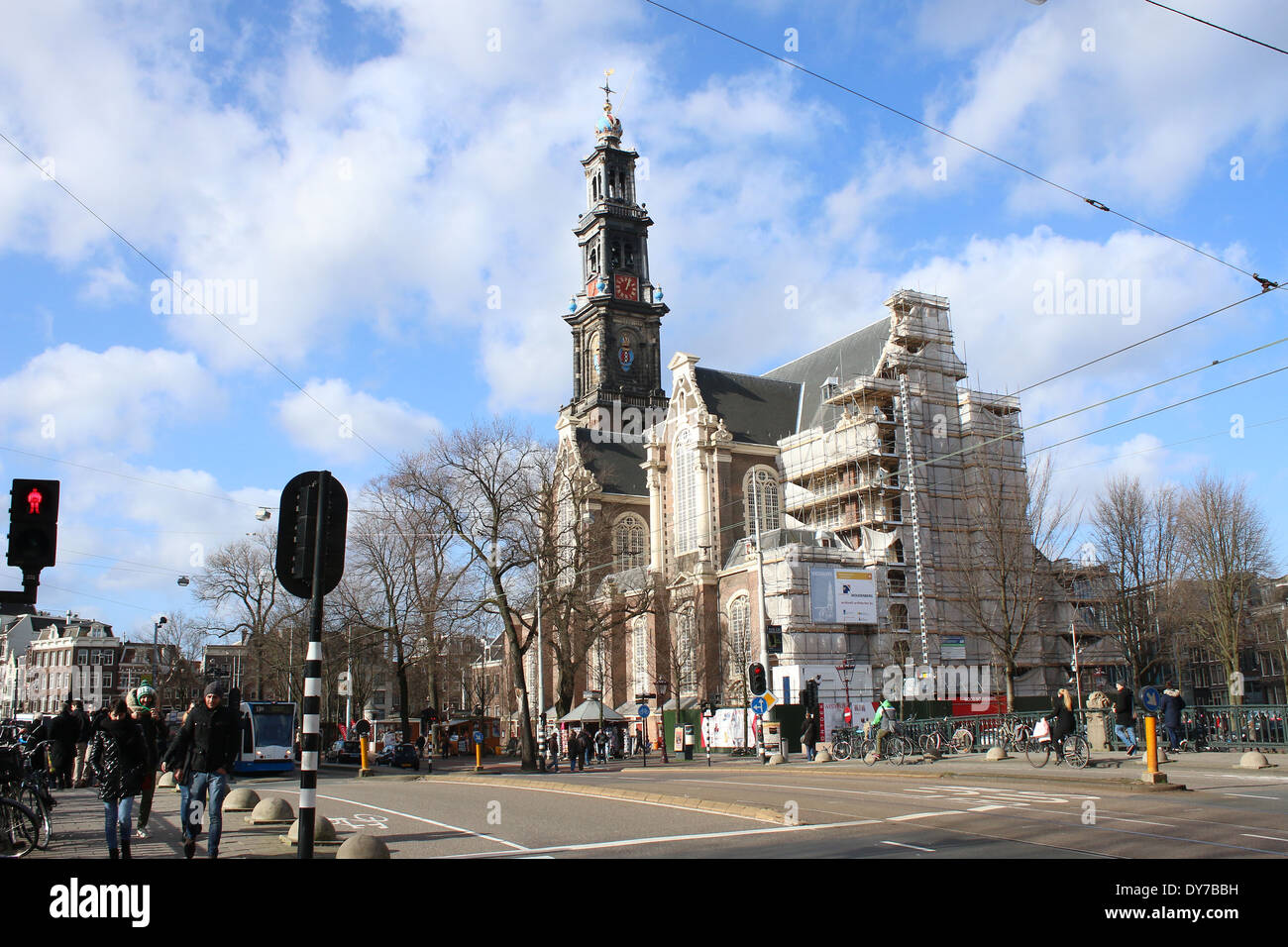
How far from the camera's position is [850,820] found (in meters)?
13.3

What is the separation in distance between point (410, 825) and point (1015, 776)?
1228 cm

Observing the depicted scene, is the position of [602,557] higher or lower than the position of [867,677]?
higher

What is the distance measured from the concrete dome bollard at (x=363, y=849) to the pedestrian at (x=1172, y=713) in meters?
20.6

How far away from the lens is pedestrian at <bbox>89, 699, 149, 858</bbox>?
10188 millimetres

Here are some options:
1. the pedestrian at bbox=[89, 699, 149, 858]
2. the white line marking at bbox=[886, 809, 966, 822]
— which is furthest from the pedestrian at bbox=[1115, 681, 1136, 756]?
the pedestrian at bbox=[89, 699, 149, 858]

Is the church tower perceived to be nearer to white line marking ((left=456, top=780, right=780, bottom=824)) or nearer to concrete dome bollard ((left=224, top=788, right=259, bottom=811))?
white line marking ((left=456, top=780, right=780, bottom=824))

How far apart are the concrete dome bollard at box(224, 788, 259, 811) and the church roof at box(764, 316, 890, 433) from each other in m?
51.0

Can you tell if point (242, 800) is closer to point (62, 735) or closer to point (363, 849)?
point (62, 735)

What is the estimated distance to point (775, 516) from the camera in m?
66.0

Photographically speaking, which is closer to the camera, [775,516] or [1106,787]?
[1106,787]

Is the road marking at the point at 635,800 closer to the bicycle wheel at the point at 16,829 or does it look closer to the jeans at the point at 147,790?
the jeans at the point at 147,790

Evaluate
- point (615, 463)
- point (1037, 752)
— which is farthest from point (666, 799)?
point (615, 463)
